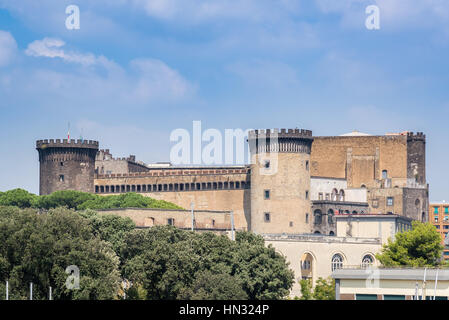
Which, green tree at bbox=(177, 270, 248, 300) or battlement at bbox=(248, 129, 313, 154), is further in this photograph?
battlement at bbox=(248, 129, 313, 154)

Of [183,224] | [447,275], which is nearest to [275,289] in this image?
[447,275]

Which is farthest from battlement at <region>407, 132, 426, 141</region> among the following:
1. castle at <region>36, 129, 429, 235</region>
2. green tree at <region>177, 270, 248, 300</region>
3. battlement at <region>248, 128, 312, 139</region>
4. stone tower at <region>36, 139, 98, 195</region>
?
green tree at <region>177, 270, 248, 300</region>

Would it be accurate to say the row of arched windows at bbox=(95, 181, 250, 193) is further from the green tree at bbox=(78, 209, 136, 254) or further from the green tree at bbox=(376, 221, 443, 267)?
the green tree at bbox=(376, 221, 443, 267)

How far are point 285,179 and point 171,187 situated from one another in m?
18.1

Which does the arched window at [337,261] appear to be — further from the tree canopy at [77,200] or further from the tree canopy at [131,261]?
the tree canopy at [77,200]

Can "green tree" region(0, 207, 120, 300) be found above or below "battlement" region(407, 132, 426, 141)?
below

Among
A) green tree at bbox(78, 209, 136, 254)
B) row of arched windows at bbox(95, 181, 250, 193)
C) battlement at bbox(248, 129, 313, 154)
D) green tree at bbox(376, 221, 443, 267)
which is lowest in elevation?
green tree at bbox(376, 221, 443, 267)

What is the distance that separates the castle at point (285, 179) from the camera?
4577 inches

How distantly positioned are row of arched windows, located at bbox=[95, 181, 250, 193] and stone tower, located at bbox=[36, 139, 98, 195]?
2.33 meters

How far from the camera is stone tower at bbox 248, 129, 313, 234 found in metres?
115

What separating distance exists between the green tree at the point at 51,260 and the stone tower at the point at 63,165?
55.9 m

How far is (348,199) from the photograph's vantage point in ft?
422
